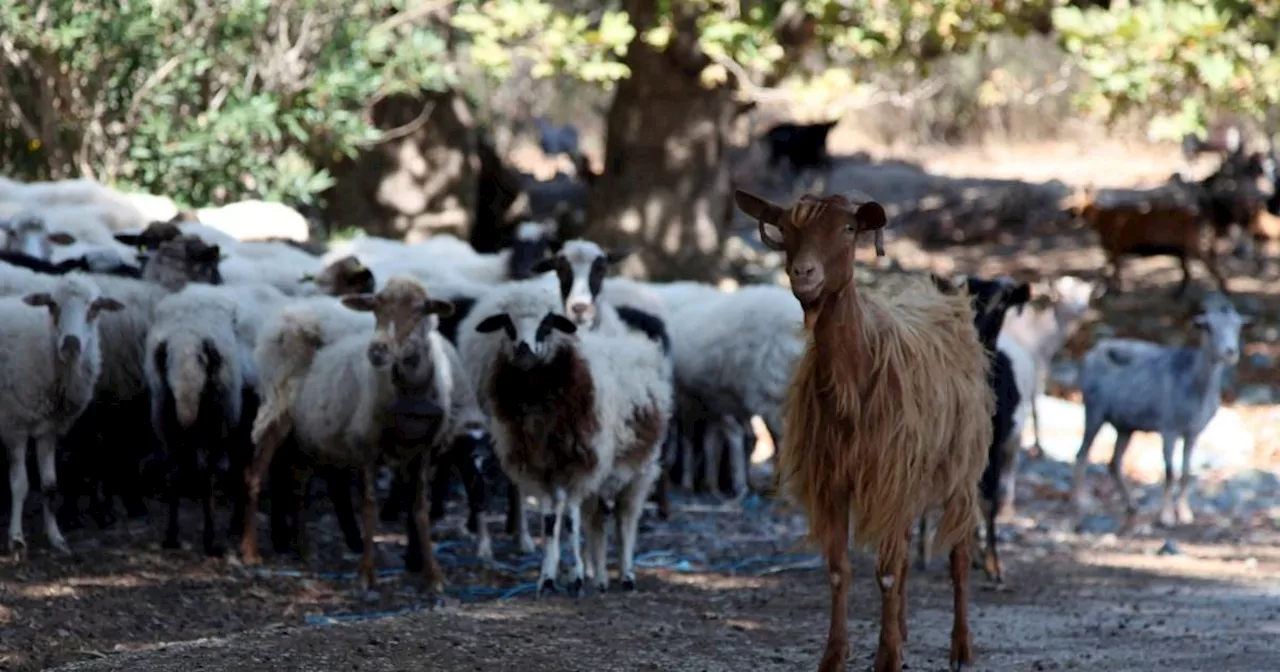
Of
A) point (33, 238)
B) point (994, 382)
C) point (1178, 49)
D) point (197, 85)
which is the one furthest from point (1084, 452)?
point (197, 85)

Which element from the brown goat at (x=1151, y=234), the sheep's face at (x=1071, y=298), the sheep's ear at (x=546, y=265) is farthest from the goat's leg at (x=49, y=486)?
the brown goat at (x=1151, y=234)

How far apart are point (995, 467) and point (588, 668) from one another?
3.70 meters

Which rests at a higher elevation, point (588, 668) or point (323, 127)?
point (323, 127)

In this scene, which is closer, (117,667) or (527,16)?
(117,667)

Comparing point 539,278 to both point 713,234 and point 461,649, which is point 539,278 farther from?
point 713,234

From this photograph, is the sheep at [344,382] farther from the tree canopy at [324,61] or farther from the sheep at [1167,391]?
the sheep at [1167,391]

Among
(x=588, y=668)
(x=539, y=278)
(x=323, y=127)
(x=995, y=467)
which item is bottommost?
(x=588, y=668)

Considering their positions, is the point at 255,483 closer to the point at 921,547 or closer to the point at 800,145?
the point at 921,547

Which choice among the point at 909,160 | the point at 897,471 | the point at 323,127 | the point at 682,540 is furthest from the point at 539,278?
the point at 909,160

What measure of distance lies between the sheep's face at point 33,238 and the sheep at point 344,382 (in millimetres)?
2801

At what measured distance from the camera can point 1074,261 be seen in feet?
78.7

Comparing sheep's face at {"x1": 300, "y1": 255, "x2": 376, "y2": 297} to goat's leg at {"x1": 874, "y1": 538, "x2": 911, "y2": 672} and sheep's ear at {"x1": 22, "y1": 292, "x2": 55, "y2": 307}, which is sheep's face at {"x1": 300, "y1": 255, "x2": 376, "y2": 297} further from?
goat's leg at {"x1": 874, "y1": 538, "x2": 911, "y2": 672}

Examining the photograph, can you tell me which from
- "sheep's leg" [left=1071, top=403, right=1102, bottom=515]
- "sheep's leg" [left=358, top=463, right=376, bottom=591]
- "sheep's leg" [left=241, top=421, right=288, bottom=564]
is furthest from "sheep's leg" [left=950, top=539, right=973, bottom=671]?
"sheep's leg" [left=1071, top=403, right=1102, bottom=515]

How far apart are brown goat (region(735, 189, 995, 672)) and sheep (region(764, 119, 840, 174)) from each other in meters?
19.7
